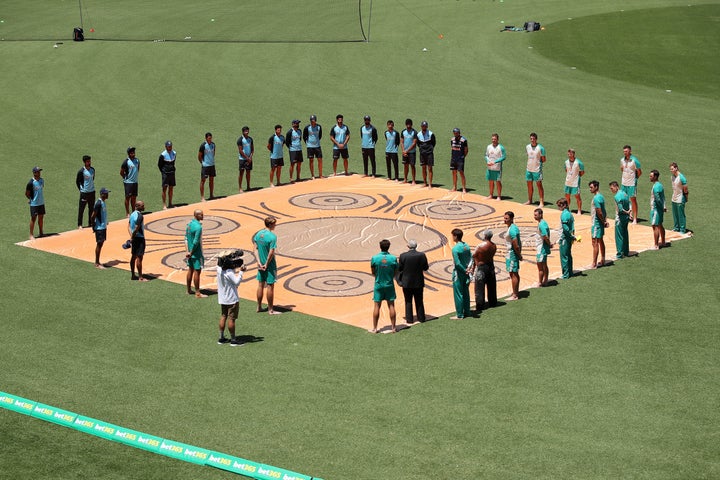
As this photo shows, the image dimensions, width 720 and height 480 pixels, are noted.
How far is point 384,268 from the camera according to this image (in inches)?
806

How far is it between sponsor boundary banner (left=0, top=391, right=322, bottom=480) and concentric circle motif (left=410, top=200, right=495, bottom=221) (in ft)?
50.0

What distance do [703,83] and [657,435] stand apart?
32.8 metres

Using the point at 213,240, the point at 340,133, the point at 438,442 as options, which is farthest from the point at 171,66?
the point at 438,442

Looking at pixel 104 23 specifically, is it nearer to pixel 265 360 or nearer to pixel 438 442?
pixel 265 360

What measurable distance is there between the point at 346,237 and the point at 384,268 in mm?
7461

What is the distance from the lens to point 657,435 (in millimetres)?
15984

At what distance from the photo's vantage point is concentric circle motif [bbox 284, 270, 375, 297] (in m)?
23.6

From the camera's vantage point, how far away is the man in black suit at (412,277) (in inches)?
826

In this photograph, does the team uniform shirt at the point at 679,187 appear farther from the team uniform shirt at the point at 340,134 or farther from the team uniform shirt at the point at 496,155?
the team uniform shirt at the point at 340,134

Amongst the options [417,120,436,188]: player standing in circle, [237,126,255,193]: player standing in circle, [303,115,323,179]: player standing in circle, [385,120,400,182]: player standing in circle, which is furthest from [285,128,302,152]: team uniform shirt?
[417,120,436,188]: player standing in circle

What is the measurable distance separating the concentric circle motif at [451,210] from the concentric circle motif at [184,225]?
5.26 meters

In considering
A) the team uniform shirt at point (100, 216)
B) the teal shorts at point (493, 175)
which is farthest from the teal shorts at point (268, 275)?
the teal shorts at point (493, 175)

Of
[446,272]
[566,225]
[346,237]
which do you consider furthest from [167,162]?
[566,225]

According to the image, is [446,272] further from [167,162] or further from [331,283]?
[167,162]
